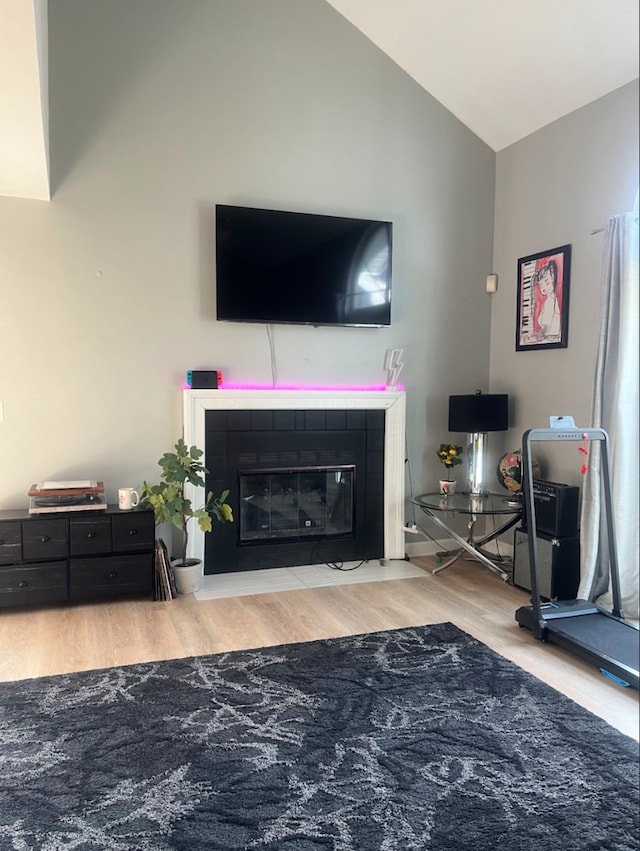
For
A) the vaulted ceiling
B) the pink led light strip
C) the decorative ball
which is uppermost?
the vaulted ceiling

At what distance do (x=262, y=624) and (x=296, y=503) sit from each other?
0.98 meters

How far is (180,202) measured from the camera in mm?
3238

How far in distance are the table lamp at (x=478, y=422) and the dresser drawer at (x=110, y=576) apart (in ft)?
5.95

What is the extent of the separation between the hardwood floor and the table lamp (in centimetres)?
59

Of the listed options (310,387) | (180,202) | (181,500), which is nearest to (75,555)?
(181,500)

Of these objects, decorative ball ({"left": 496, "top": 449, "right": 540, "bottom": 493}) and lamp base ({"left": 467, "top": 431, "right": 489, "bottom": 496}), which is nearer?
decorative ball ({"left": 496, "top": 449, "right": 540, "bottom": 493})

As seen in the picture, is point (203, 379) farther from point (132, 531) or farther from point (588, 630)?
point (588, 630)

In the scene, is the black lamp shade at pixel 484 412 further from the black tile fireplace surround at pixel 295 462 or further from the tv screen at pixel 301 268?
the tv screen at pixel 301 268

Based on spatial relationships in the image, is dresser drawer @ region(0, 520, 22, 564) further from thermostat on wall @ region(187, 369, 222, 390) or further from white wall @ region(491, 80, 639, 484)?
white wall @ region(491, 80, 639, 484)

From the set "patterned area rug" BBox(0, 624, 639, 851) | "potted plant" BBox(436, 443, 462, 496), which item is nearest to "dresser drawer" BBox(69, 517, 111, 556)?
"patterned area rug" BBox(0, 624, 639, 851)

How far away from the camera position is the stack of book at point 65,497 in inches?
112

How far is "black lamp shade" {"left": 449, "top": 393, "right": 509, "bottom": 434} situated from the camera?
135 inches

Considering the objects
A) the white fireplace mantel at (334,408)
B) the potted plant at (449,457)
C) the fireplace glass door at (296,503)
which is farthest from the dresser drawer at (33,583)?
the potted plant at (449,457)

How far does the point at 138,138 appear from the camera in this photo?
3.15m
